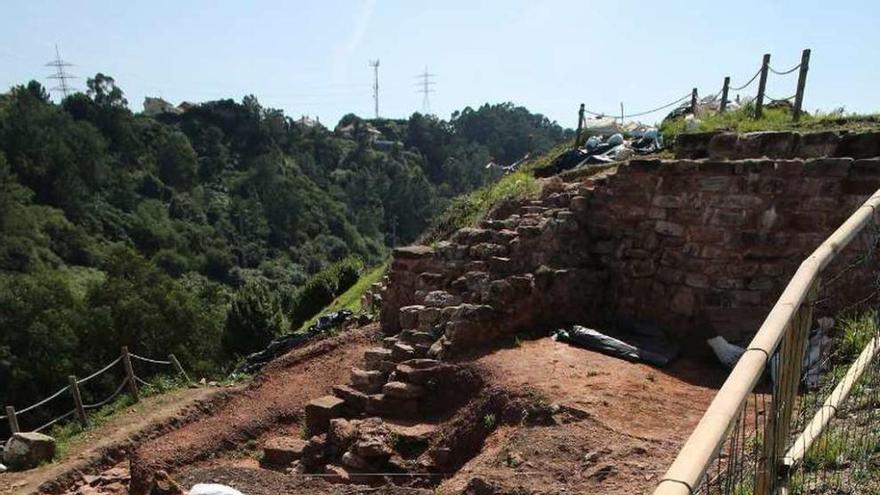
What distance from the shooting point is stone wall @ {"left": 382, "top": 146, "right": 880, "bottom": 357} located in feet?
25.5

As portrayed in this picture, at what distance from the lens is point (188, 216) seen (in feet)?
195

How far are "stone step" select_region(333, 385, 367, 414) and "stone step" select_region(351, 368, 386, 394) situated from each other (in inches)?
4.2

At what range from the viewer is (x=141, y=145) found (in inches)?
2586

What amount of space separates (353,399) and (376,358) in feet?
2.26

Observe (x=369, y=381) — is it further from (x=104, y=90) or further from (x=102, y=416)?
(x=104, y=90)

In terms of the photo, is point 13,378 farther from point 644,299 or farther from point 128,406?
point 644,299

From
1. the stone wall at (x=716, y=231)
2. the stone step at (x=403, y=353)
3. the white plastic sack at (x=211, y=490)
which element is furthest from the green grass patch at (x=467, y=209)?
the white plastic sack at (x=211, y=490)

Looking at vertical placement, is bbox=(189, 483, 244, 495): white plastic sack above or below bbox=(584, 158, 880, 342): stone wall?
below

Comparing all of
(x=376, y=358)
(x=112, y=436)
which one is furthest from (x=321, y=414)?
(x=112, y=436)

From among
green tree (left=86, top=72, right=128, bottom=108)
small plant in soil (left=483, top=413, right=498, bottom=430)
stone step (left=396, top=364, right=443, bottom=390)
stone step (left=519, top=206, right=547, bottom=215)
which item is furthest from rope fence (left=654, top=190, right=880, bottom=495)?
green tree (left=86, top=72, right=128, bottom=108)

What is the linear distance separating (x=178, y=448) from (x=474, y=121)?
313ft

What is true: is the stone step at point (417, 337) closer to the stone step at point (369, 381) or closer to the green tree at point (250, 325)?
the stone step at point (369, 381)

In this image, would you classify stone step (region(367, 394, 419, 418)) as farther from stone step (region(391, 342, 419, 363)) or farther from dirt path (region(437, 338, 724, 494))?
dirt path (region(437, 338, 724, 494))

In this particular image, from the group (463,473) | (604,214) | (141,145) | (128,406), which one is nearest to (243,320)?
(128,406)
